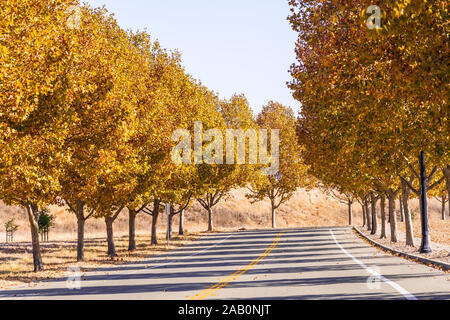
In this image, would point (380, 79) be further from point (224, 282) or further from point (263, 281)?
point (224, 282)

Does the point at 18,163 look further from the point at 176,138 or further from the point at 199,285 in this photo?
the point at 176,138

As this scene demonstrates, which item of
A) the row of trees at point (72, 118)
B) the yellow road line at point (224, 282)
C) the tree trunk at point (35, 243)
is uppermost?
the row of trees at point (72, 118)

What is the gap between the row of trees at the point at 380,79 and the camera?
47.6 ft

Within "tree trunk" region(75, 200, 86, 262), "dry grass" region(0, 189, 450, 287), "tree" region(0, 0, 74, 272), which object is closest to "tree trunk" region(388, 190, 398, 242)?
"tree trunk" region(75, 200, 86, 262)

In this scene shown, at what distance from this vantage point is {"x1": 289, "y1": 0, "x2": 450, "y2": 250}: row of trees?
14.5 metres

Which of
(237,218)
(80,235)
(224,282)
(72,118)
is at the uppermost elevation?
(72,118)

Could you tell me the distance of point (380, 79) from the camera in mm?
19703

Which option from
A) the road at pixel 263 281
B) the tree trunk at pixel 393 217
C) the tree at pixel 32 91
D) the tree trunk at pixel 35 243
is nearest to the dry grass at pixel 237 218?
the tree trunk at pixel 393 217

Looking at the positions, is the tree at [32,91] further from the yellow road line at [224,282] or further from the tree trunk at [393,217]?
the tree trunk at [393,217]

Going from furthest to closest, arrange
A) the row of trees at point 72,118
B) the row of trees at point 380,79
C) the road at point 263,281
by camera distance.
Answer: the row of trees at point 72,118 → the road at point 263,281 → the row of trees at point 380,79

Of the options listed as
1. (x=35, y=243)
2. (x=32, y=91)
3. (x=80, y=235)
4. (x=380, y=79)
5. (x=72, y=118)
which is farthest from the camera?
(x=80, y=235)

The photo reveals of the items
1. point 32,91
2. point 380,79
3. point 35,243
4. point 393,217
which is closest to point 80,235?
point 35,243

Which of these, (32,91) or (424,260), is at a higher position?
(32,91)
